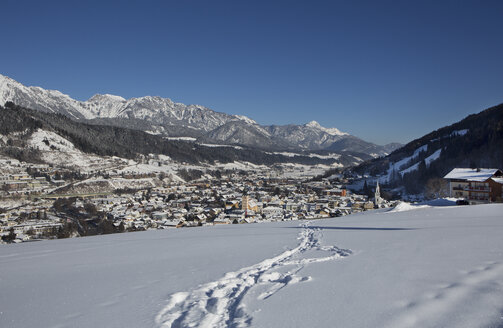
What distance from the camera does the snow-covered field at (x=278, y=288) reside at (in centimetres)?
347

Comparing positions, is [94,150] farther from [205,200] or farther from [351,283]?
[351,283]

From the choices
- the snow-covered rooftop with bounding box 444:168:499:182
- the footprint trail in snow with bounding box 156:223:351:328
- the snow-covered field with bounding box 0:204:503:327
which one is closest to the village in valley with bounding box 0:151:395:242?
the snow-covered rooftop with bounding box 444:168:499:182

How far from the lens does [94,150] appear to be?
106562 mm

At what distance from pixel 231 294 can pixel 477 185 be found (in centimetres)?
3456

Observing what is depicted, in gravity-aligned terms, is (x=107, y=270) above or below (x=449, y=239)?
below

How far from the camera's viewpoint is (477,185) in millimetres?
29672

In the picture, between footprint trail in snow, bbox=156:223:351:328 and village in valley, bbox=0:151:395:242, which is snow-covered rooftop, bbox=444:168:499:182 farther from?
footprint trail in snow, bbox=156:223:351:328

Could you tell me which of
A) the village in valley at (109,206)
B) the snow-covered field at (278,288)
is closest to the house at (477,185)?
the village in valley at (109,206)

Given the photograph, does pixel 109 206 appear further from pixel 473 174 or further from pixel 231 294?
pixel 473 174

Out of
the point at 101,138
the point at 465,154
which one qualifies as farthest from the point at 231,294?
the point at 101,138

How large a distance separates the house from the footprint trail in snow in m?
29.7

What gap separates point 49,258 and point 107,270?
3.51 metres

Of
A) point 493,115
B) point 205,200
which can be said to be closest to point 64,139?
point 205,200

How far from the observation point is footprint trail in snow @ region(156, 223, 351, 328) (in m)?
3.83
